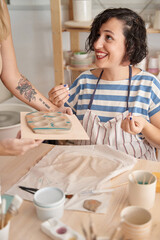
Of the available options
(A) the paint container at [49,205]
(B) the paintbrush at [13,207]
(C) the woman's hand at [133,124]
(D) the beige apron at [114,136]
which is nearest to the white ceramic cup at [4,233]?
(B) the paintbrush at [13,207]

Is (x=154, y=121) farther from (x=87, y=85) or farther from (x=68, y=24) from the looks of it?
(x=68, y=24)

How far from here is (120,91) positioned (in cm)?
169

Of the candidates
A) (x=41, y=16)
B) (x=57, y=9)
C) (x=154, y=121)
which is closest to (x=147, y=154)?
(x=154, y=121)

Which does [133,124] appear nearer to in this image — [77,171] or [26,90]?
[77,171]

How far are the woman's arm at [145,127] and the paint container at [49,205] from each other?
514mm

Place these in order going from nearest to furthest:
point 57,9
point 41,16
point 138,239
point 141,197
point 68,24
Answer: point 138,239 < point 141,197 < point 57,9 < point 68,24 < point 41,16

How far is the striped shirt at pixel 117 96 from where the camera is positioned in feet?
5.36

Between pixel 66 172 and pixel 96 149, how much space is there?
236 millimetres

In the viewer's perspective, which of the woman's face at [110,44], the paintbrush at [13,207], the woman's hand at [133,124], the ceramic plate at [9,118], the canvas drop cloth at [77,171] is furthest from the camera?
the ceramic plate at [9,118]

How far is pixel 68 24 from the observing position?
304 centimetres

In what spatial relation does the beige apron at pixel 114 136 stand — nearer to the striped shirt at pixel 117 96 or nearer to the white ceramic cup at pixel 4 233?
the striped shirt at pixel 117 96

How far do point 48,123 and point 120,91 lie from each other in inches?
23.7

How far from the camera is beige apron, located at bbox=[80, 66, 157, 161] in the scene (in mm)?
1592

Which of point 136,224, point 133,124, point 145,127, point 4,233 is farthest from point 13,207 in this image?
point 145,127
